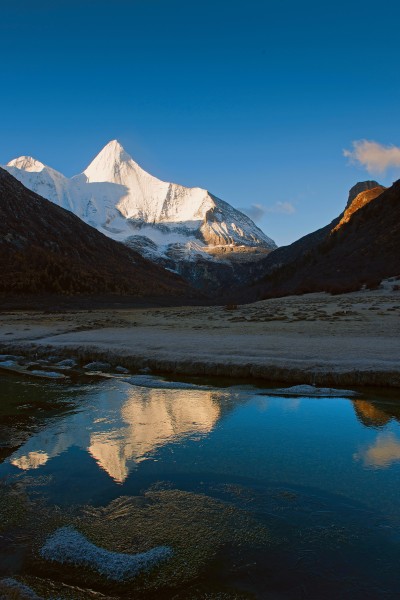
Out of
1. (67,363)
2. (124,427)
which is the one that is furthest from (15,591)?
(67,363)

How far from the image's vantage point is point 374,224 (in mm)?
118125

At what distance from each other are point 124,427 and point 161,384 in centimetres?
748

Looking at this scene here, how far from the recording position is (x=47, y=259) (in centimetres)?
13850

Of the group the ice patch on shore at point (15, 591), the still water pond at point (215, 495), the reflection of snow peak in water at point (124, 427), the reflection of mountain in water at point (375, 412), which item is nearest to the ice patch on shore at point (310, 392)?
the reflection of mountain in water at point (375, 412)

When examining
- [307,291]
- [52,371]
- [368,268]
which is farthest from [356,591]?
[368,268]

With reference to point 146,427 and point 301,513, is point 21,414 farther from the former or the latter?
point 301,513

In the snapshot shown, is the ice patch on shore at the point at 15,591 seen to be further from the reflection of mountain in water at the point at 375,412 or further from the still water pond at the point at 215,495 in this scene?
the reflection of mountain in water at the point at 375,412

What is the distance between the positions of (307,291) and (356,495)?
82.5 metres

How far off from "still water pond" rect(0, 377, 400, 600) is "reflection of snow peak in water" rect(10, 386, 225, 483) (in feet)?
0.25

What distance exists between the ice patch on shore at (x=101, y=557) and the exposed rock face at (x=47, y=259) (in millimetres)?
111981

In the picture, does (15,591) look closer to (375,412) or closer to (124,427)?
(124,427)

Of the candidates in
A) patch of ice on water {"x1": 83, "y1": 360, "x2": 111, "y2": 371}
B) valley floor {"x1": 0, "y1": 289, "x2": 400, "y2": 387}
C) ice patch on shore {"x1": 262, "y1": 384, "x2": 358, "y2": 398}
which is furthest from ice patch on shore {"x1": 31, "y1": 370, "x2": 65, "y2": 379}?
ice patch on shore {"x1": 262, "y1": 384, "x2": 358, "y2": 398}

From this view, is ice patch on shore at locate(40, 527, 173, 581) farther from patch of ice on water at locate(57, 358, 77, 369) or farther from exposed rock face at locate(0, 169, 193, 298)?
exposed rock face at locate(0, 169, 193, 298)

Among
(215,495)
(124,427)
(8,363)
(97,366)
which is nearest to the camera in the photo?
(215,495)
